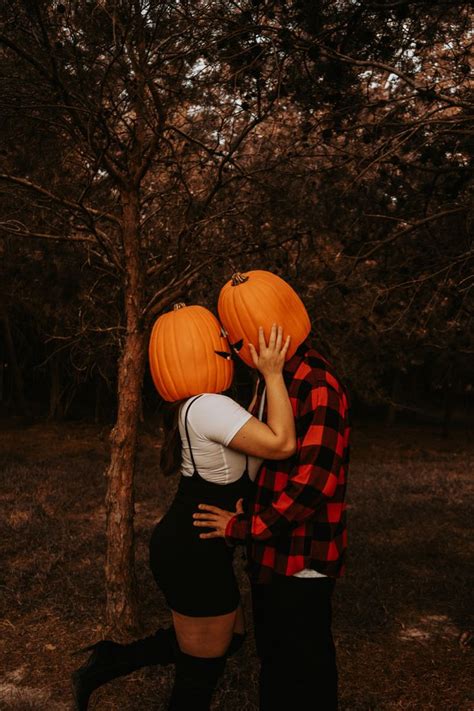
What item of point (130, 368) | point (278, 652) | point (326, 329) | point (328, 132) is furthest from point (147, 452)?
point (278, 652)

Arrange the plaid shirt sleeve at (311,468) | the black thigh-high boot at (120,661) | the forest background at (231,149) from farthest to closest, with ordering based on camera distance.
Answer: the forest background at (231,149)
the black thigh-high boot at (120,661)
the plaid shirt sleeve at (311,468)

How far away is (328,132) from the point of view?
405cm

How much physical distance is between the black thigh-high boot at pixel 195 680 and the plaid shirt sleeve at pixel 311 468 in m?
0.61

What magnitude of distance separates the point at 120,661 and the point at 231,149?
3081 mm

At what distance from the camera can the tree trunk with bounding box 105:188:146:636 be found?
4.50 meters

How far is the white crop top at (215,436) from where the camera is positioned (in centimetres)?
226

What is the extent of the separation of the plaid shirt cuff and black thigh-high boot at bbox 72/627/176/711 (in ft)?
2.59

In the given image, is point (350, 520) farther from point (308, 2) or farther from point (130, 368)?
point (308, 2)

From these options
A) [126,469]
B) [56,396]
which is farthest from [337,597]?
[56,396]

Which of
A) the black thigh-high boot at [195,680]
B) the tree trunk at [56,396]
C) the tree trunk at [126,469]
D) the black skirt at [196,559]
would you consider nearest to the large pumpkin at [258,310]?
the black skirt at [196,559]

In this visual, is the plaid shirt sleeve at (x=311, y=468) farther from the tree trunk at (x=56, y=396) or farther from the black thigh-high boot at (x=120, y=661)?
the tree trunk at (x=56, y=396)

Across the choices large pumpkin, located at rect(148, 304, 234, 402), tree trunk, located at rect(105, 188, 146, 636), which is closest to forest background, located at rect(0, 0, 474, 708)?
tree trunk, located at rect(105, 188, 146, 636)

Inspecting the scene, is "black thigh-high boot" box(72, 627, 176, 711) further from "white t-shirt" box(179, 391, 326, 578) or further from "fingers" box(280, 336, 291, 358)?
"fingers" box(280, 336, 291, 358)

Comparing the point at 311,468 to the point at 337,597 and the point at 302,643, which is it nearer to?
the point at 302,643
